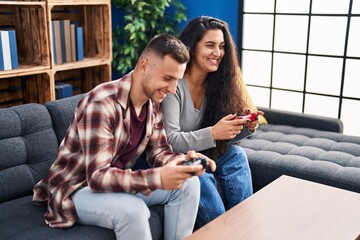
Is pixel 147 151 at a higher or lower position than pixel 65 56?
lower

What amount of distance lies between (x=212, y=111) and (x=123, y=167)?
0.65 meters

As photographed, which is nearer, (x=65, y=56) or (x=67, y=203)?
(x=67, y=203)

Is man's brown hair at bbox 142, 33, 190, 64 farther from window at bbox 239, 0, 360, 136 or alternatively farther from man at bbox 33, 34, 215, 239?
window at bbox 239, 0, 360, 136

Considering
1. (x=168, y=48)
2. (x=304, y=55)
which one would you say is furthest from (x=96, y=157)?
(x=304, y=55)

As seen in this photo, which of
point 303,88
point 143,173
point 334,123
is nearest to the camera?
point 143,173

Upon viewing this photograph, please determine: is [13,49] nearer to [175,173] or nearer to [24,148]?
[24,148]

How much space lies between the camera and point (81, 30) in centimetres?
339

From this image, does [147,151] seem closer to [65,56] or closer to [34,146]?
[34,146]

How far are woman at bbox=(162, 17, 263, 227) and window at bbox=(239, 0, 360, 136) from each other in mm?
1441

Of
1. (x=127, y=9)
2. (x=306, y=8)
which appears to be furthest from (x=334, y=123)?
(x=127, y=9)

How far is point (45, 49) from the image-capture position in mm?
3068

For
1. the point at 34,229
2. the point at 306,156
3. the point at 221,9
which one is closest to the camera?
the point at 34,229

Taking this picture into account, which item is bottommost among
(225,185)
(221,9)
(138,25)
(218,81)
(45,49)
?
(225,185)

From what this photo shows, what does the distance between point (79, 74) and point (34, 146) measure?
1.86m
